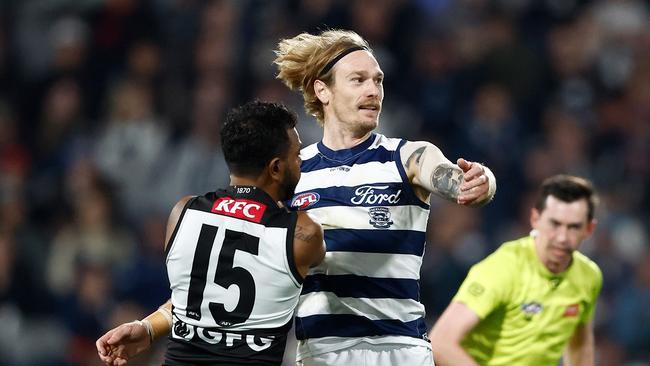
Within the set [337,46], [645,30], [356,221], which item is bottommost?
[356,221]

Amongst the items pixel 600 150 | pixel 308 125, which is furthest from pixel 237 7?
pixel 600 150

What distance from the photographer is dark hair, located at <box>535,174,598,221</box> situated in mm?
5887

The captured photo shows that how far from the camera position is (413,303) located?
14.8 feet

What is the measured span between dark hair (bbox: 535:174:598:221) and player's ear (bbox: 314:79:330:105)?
1.64 m

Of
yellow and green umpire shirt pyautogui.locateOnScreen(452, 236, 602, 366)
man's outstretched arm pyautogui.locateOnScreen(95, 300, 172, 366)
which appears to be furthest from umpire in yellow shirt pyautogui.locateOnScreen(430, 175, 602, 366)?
man's outstretched arm pyautogui.locateOnScreen(95, 300, 172, 366)

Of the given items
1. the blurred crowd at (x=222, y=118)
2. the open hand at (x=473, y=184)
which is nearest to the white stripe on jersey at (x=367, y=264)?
the open hand at (x=473, y=184)

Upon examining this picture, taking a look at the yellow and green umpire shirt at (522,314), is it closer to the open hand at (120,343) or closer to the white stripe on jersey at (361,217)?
the white stripe on jersey at (361,217)

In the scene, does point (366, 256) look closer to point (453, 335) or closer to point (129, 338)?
point (129, 338)

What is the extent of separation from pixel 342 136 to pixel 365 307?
73cm

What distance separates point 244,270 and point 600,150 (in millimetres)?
6260

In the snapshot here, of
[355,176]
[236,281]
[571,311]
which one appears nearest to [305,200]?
[355,176]

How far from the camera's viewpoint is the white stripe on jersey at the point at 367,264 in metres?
4.41

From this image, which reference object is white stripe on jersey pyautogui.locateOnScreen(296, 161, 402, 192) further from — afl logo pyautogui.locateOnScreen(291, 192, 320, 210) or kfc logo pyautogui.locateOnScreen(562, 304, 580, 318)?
kfc logo pyautogui.locateOnScreen(562, 304, 580, 318)

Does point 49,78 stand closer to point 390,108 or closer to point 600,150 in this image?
point 390,108
